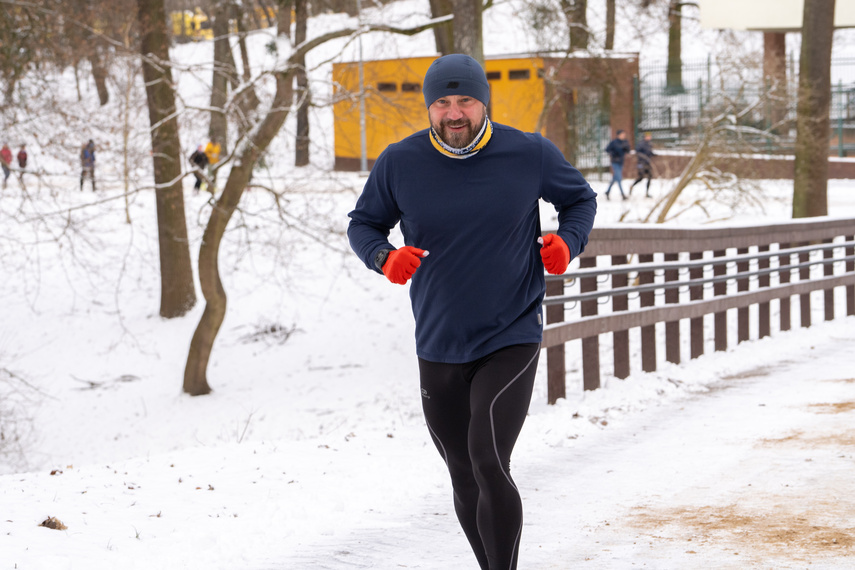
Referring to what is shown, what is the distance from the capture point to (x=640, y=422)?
7438 mm

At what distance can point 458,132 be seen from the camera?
361cm

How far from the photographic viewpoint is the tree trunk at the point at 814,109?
16.2 m

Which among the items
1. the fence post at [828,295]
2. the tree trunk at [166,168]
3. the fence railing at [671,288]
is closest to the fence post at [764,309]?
the fence railing at [671,288]

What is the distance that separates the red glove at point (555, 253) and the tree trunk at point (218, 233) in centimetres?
1252

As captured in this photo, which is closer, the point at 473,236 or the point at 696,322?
the point at 473,236

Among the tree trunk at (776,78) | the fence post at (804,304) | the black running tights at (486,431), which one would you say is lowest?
the fence post at (804,304)

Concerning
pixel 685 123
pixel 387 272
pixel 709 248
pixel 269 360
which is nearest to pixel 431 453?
pixel 387 272

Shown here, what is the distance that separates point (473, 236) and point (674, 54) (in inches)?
1718

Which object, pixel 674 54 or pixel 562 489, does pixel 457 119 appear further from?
pixel 674 54

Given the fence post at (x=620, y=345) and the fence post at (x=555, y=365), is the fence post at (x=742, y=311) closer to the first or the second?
the fence post at (x=620, y=345)

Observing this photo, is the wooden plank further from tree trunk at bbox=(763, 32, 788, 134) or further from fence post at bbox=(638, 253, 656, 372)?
tree trunk at bbox=(763, 32, 788, 134)

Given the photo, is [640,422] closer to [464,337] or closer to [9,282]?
[464,337]

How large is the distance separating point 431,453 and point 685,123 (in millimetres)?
25682

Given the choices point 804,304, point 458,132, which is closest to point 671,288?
point 804,304
